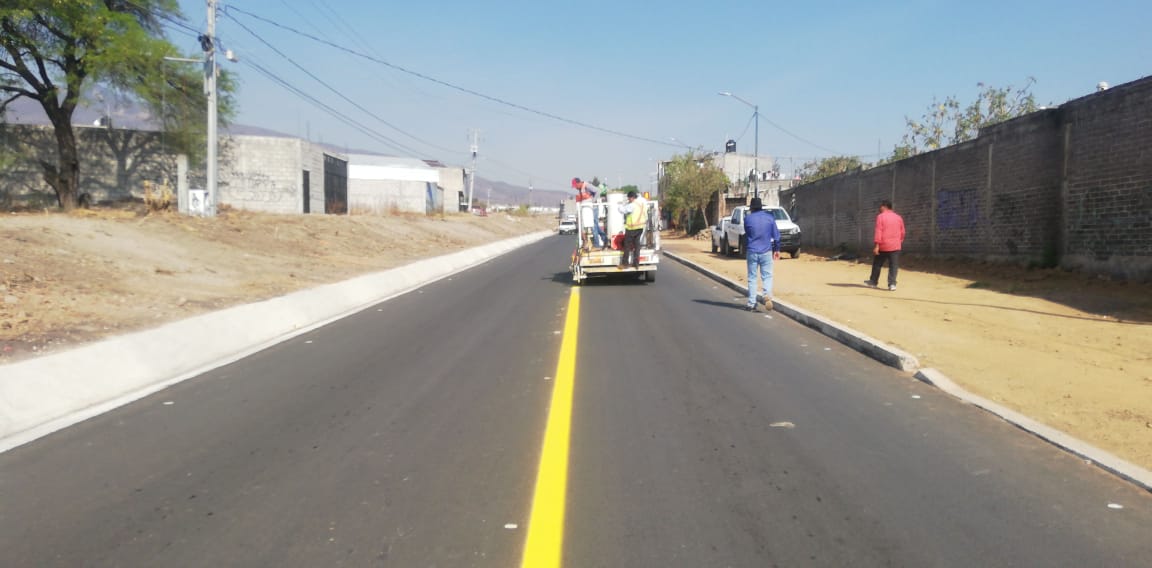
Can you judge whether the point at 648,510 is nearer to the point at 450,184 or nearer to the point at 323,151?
the point at 323,151

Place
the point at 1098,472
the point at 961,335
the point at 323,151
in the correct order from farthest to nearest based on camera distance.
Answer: the point at 323,151, the point at 961,335, the point at 1098,472

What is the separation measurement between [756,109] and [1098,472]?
37627 millimetres

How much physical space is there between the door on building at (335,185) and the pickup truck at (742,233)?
78.0ft

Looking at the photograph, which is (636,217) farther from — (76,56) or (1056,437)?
(76,56)

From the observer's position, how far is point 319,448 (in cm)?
550

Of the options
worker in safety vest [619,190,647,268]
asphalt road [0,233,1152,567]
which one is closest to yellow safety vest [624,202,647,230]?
worker in safety vest [619,190,647,268]

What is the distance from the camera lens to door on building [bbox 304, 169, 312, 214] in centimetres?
4037

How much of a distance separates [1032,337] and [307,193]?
122 feet

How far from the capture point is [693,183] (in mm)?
61219

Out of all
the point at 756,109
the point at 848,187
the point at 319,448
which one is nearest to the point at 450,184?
the point at 756,109

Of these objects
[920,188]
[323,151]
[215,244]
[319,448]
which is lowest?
[319,448]

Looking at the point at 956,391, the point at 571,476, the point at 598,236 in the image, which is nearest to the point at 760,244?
the point at 956,391

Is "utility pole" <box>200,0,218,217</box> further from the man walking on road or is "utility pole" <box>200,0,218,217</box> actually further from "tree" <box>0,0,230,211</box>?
the man walking on road

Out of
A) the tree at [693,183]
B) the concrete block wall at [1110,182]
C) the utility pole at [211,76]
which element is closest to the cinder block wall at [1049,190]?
the concrete block wall at [1110,182]
